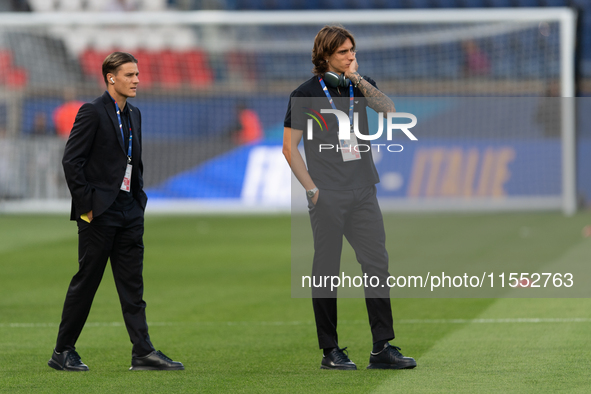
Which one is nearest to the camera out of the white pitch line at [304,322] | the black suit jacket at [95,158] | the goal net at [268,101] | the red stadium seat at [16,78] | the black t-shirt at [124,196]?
the black suit jacket at [95,158]

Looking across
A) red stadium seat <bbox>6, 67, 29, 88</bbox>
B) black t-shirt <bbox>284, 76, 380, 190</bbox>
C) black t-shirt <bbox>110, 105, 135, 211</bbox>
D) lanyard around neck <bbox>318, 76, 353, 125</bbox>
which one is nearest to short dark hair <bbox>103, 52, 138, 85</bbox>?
black t-shirt <bbox>110, 105, 135, 211</bbox>

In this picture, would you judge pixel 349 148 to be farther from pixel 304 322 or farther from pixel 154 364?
pixel 304 322

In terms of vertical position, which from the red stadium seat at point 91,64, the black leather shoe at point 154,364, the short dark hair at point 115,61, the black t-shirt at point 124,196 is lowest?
the black leather shoe at point 154,364

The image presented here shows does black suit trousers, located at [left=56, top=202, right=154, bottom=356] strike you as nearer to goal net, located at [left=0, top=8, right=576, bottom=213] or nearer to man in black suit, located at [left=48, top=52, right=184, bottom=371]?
man in black suit, located at [left=48, top=52, right=184, bottom=371]

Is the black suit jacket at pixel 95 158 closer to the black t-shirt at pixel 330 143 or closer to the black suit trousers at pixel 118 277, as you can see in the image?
the black suit trousers at pixel 118 277

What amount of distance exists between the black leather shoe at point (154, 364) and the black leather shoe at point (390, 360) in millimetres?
1107

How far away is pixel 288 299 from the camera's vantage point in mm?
8148

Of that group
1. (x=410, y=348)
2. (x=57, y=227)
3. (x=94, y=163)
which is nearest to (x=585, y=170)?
(x=57, y=227)

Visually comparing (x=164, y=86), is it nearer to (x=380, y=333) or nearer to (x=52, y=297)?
(x=52, y=297)

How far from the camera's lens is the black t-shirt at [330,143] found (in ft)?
16.2

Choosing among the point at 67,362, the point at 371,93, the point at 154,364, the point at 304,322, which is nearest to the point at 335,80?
the point at 371,93

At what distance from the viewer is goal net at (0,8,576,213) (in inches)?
660

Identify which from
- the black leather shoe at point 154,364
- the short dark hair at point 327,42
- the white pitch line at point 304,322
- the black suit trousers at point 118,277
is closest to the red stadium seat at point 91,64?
the white pitch line at point 304,322

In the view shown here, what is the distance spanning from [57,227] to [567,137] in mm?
9002
